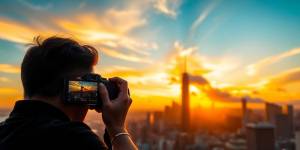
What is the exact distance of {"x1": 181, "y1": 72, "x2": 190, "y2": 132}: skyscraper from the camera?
175ft

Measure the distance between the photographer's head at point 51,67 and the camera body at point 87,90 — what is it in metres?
0.02

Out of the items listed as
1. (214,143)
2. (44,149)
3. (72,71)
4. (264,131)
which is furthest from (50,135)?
(214,143)

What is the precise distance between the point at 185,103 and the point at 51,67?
6384 centimetres

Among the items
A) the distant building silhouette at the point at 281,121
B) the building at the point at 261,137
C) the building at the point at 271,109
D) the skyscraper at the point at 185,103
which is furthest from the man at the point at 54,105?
the building at the point at 271,109

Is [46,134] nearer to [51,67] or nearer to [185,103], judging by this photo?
[51,67]

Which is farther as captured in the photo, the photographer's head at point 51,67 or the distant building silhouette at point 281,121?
the distant building silhouette at point 281,121

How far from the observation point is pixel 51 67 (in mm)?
656

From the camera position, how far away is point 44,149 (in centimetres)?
57

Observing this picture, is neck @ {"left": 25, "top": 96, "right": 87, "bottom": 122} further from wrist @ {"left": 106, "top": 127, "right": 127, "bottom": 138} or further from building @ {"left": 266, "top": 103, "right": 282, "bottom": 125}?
building @ {"left": 266, "top": 103, "right": 282, "bottom": 125}

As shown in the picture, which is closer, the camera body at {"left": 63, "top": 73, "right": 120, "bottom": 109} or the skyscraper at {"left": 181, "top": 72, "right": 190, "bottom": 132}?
the camera body at {"left": 63, "top": 73, "right": 120, "bottom": 109}

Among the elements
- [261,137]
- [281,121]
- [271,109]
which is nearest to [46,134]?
[261,137]

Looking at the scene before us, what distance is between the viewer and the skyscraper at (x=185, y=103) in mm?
53281

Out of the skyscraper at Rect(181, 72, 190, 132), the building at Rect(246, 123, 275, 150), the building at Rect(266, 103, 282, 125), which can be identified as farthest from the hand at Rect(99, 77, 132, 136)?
the building at Rect(266, 103, 282, 125)

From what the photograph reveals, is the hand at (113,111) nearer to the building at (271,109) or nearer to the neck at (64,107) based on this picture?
the neck at (64,107)
